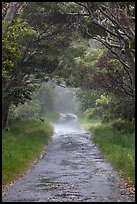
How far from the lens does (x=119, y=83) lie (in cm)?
2497

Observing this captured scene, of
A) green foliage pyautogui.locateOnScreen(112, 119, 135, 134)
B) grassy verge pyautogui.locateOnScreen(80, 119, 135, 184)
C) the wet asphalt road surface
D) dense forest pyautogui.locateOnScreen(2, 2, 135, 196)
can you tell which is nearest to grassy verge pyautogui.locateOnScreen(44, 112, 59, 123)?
dense forest pyautogui.locateOnScreen(2, 2, 135, 196)

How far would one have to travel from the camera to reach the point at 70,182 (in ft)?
46.8

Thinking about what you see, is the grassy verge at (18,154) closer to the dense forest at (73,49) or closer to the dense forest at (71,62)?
the dense forest at (71,62)

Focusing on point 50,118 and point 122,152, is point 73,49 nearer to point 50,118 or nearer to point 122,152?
point 122,152

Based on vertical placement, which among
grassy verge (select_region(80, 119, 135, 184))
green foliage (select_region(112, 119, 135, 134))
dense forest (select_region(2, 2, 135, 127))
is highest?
dense forest (select_region(2, 2, 135, 127))

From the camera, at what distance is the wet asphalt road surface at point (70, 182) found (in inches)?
463

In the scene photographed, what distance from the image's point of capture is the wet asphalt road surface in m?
11.8

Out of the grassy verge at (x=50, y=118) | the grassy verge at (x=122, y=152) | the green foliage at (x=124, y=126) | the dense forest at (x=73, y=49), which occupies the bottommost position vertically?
the grassy verge at (x=50, y=118)

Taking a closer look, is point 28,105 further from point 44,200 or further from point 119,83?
point 44,200

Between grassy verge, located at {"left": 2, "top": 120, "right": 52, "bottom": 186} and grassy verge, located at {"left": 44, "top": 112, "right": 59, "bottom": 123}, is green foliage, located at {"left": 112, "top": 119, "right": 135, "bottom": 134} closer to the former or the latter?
grassy verge, located at {"left": 2, "top": 120, "right": 52, "bottom": 186}

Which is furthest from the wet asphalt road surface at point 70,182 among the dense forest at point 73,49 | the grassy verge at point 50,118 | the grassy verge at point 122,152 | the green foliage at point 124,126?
the grassy verge at point 50,118

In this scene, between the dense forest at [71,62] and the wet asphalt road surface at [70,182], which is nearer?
the wet asphalt road surface at [70,182]

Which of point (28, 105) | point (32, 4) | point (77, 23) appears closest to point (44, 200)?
point (77, 23)

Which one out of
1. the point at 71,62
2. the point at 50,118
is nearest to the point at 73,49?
the point at 71,62
